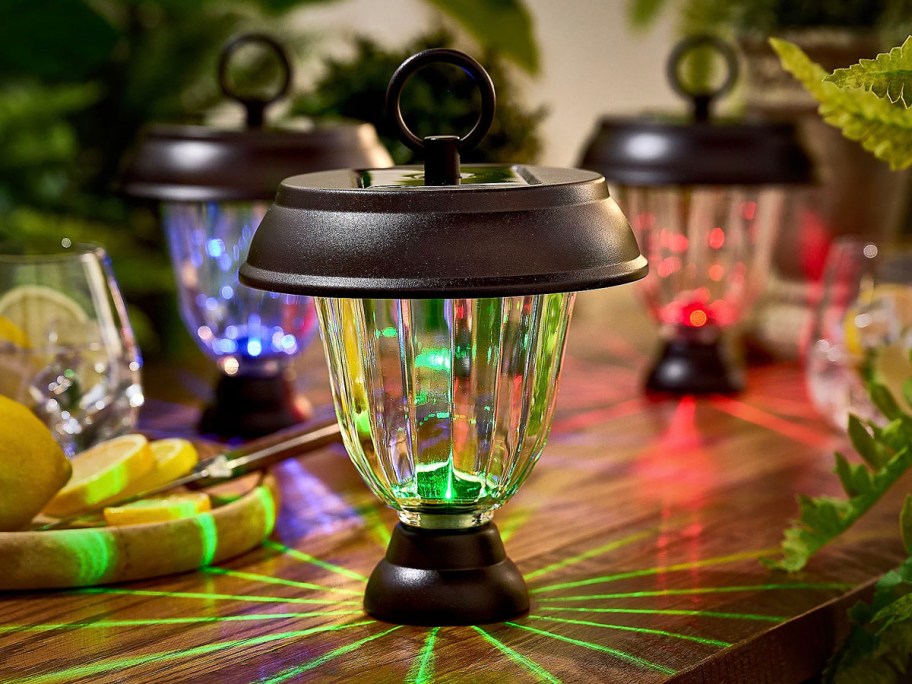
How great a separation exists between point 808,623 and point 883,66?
37cm

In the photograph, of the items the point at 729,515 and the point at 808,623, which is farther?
the point at 729,515

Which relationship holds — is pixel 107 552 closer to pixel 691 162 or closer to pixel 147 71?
pixel 691 162

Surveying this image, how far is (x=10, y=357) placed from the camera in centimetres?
108

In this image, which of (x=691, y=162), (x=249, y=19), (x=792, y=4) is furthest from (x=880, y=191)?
(x=249, y=19)

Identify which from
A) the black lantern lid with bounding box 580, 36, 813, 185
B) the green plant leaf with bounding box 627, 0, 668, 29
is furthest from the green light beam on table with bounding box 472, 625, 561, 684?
the green plant leaf with bounding box 627, 0, 668, 29

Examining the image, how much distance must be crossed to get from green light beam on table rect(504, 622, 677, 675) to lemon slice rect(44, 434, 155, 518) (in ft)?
1.05

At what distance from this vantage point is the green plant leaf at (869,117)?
845mm

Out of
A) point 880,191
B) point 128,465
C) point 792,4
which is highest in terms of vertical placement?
point 792,4

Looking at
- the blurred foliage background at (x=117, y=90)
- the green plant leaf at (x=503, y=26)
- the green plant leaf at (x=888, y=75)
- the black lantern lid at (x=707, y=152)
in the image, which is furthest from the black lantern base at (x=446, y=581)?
the green plant leaf at (x=503, y=26)

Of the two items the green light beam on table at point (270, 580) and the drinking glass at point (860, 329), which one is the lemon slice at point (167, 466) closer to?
the green light beam on table at point (270, 580)

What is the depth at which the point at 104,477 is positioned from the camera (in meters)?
0.98

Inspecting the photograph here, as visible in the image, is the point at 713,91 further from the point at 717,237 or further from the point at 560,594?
the point at 560,594

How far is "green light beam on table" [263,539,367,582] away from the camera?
967 mm

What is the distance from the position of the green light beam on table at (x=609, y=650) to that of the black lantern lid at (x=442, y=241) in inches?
9.2
